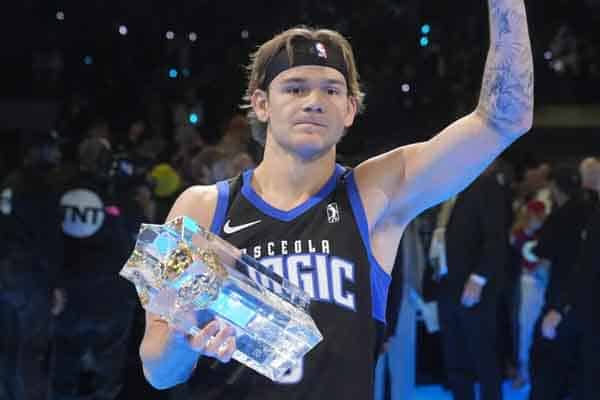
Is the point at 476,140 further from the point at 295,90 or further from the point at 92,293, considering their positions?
the point at 92,293

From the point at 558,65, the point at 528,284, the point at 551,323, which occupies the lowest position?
the point at 528,284

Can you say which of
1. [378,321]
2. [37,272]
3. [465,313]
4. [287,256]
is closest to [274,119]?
[287,256]

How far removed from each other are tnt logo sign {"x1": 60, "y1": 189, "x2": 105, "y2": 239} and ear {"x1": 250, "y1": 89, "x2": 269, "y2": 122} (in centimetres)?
295

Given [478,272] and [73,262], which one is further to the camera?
[478,272]

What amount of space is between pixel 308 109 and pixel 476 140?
386 millimetres

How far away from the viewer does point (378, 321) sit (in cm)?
213

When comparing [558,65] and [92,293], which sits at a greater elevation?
[558,65]

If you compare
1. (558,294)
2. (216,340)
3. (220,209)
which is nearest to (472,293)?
(558,294)

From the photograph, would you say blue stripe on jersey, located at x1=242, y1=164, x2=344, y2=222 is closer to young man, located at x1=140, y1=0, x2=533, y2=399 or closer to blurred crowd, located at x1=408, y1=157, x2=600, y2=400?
young man, located at x1=140, y1=0, x2=533, y2=399

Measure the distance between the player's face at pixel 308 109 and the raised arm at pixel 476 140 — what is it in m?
0.16

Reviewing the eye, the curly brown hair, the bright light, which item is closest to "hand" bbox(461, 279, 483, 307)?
the curly brown hair

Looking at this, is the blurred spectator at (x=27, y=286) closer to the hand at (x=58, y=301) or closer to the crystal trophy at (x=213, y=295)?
the hand at (x=58, y=301)

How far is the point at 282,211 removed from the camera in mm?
2156

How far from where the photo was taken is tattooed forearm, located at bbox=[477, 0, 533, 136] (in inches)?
80.2
